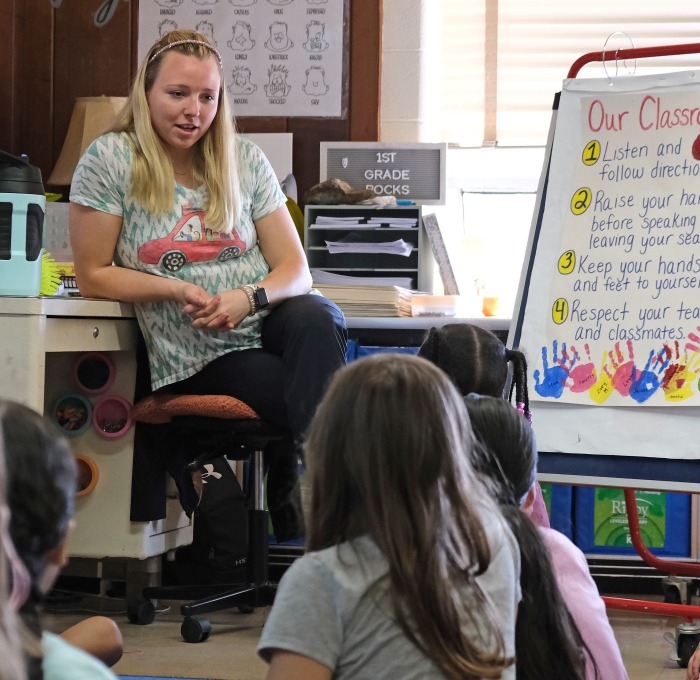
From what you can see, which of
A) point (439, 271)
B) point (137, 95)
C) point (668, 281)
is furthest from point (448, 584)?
point (439, 271)

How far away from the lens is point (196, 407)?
239 centimetres

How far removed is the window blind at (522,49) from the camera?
356cm

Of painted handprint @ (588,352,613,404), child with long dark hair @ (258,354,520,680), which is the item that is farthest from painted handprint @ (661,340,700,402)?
child with long dark hair @ (258,354,520,680)

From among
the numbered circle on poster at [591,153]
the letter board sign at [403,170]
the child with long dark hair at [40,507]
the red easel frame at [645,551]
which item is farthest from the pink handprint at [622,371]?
the child with long dark hair at [40,507]

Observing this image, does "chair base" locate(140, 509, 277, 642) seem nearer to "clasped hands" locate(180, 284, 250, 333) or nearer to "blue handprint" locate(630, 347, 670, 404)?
"clasped hands" locate(180, 284, 250, 333)

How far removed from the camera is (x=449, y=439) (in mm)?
1073

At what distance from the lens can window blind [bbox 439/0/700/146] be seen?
11.7ft

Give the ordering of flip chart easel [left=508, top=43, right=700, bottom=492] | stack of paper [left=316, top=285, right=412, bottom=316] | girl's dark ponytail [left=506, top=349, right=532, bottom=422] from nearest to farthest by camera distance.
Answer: girl's dark ponytail [left=506, top=349, right=532, bottom=422] < flip chart easel [left=508, top=43, right=700, bottom=492] < stack of paper [left=316, top=285, right=412, bottom=316]

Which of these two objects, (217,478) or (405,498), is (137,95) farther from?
(405,498)

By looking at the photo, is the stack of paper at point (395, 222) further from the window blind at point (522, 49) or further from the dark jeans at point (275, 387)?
the dark jeans at point (275, 387)

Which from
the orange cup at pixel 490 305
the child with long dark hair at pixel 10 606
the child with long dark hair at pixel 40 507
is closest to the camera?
the child with long dark hair at pixel 10 606

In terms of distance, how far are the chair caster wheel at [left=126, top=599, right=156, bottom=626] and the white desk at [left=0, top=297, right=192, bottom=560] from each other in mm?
119

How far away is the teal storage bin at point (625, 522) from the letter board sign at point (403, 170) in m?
1.01

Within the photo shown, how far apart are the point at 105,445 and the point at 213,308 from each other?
1.62 ft
